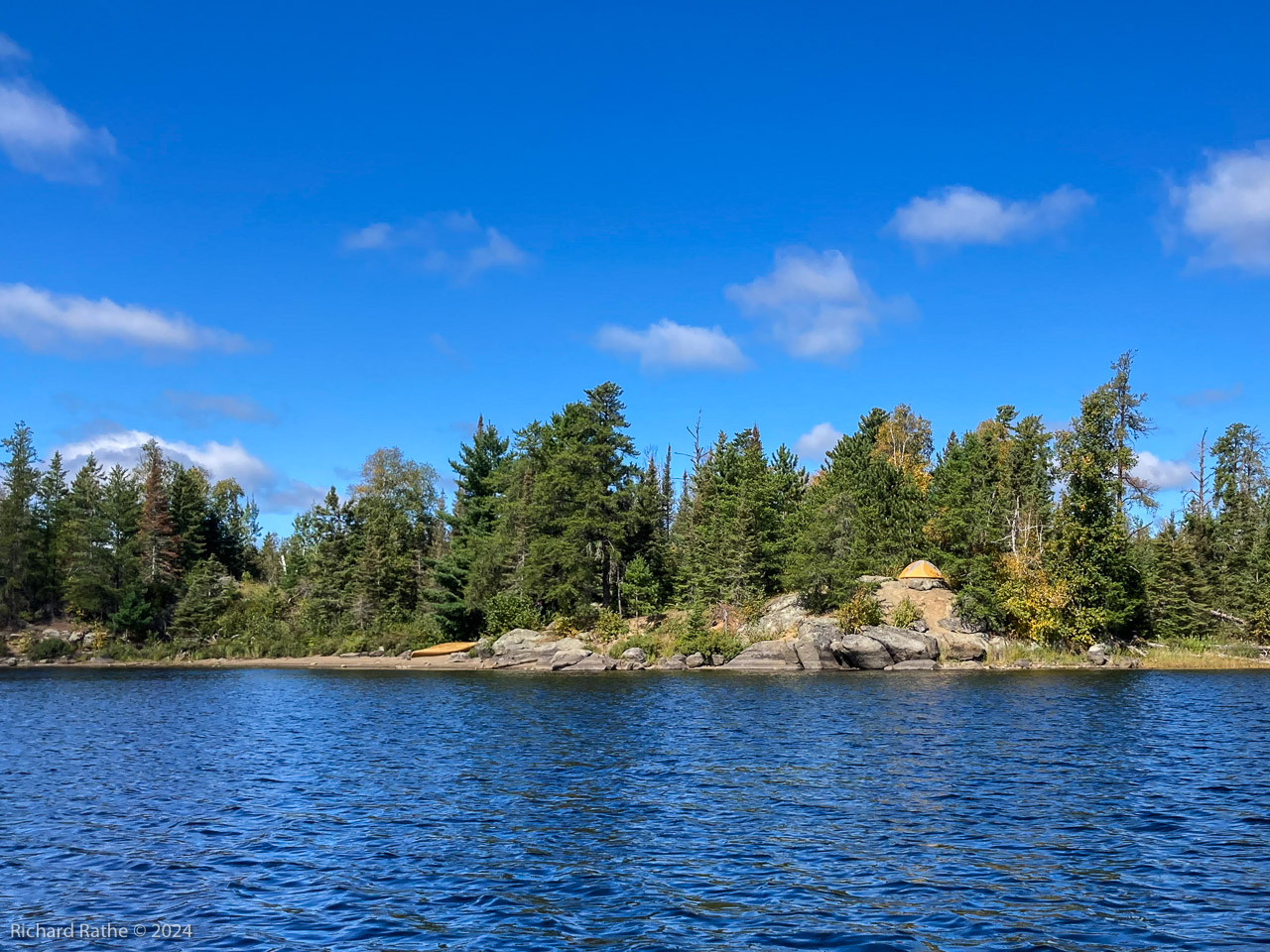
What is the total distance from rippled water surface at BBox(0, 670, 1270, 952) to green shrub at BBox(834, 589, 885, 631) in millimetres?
29042

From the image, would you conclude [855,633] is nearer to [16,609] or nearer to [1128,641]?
[1128,641]

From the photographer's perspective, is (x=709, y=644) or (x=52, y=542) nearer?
(x=709, y=644)

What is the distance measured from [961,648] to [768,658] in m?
14.5

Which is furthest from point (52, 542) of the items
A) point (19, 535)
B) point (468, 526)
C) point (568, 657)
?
point (568, 657)

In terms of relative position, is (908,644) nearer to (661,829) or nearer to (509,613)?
(509,613)

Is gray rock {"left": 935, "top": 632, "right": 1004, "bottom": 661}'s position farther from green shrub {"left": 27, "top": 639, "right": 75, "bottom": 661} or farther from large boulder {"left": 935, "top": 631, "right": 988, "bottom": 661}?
green shrub {"left": 27, "top": 639, "right": 75, "bottom": 661}

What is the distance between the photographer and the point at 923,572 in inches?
2854

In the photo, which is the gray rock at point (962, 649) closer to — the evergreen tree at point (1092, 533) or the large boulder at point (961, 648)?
the large boulder at point (961, 648)

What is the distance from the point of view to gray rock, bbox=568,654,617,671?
72.6 metres

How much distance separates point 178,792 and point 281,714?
66.7ft

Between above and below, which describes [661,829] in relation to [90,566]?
below

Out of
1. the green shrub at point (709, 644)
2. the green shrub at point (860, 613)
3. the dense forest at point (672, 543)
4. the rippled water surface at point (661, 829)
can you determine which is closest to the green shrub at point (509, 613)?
the dense forest at point (672, 543)

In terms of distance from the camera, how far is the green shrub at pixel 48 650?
90.2 meters

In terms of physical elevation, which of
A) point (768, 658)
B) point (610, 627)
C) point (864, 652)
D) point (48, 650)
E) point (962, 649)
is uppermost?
point (610, 627)
